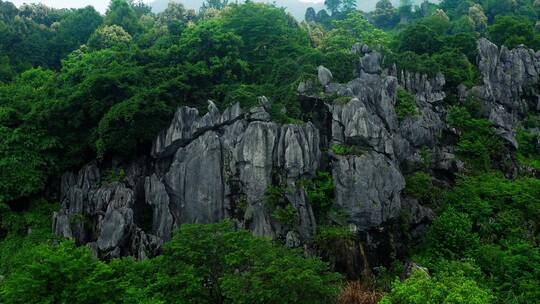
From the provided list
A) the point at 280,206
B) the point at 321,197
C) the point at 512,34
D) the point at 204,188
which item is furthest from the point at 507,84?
the point at 204,188

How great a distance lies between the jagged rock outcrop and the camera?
29922 millimetres

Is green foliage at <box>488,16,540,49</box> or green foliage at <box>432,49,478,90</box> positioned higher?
green foliage at <box>488,16,540,49</box>

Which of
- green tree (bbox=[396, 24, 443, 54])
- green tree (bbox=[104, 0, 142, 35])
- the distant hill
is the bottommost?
green tree (bbox=[396, 24, 443, 54])

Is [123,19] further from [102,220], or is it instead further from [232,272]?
[232,272]

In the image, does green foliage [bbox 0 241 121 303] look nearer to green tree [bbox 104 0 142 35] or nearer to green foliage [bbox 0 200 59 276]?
green foliage [bbox 0 200 59 276]

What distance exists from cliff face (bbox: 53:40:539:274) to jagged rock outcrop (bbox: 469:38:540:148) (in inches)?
371

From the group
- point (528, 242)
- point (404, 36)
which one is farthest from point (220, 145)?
point (404, 36)

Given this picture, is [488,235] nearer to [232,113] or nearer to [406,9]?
[232,113]

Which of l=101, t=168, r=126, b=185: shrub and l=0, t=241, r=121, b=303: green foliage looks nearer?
l=0, t=241, r=121, b=303: green foliage

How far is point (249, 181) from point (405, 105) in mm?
11255

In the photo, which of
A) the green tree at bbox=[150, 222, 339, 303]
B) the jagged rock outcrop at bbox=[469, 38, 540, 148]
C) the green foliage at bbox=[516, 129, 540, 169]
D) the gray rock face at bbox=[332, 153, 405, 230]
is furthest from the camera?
the jagged rock outcrop at bbox=[469, 38, 540, 148]

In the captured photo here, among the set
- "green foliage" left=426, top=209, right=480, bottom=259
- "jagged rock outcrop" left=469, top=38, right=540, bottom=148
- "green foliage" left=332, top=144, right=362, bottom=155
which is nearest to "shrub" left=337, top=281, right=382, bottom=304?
"green foliage" left=426, top=209, right=480, bottom=259

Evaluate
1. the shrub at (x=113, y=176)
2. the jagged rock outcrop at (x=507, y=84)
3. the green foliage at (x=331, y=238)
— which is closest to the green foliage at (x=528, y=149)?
the jagged rock outcrop at (x=507, y=84)

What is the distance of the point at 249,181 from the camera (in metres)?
A: 21.7
